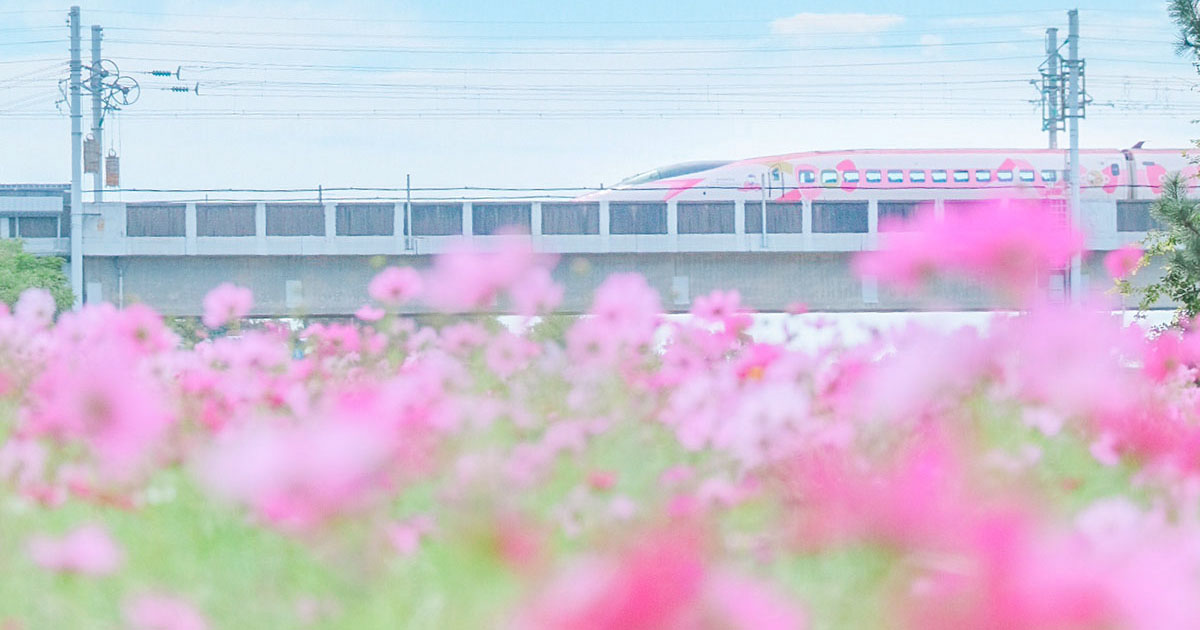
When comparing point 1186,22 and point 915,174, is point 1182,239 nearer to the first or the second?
point 1186,22

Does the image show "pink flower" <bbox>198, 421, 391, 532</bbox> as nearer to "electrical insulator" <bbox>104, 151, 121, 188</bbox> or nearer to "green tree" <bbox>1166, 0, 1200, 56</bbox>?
"green tree" <bbox>1166, 0, 1200, 56</bbox>

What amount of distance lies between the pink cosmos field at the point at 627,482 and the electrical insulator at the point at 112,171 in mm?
24115

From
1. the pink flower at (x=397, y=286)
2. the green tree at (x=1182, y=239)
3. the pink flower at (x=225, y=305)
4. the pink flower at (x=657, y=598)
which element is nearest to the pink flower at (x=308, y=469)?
Answer: the pink flower at (x=657, y=598)

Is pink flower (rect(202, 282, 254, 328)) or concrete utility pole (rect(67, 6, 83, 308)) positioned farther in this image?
concrete utility pole (rect(67, 6, 83, 308))

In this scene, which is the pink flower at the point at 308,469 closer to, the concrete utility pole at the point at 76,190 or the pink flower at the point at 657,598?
the pink flower at the point at 657,598

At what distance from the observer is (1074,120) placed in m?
26.0

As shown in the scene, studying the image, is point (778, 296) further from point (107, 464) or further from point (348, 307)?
point (107, 464)

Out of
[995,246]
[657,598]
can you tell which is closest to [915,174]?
A: [995,246]

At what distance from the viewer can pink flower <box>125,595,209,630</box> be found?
1276mm

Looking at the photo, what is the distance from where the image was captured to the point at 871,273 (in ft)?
5.75

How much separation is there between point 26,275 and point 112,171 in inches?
178

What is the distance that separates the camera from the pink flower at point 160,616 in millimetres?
1276

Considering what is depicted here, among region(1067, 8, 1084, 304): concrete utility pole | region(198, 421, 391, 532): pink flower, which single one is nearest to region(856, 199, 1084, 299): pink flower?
region(198, 421, 391, 532): pink flower

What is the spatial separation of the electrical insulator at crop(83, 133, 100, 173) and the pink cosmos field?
2284cm
